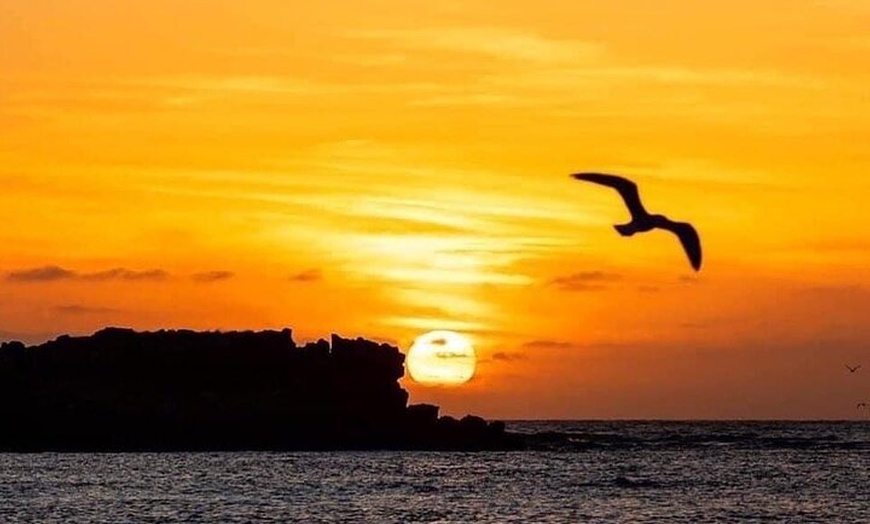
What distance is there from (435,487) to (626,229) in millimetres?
58727

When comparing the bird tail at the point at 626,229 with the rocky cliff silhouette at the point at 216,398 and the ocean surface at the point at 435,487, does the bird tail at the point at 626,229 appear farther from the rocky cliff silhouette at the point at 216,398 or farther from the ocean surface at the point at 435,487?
the rocky cliff silhouette at the point at 216,398

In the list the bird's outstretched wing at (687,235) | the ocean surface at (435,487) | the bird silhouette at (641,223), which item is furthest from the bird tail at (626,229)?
the ocean surface at (435,487)

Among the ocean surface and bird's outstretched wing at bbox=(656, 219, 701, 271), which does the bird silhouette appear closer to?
bird's outstretched wing at bbox=(656, 219, 701, 271)

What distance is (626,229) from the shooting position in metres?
23.2

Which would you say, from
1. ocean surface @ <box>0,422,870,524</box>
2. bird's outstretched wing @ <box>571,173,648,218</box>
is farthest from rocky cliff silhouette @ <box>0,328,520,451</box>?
Result: bird's outstretched wing @ <box>571,173,648,218</box>

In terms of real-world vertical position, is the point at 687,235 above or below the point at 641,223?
below

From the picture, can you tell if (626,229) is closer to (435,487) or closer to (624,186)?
(624,186)

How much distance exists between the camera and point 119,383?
133 metres

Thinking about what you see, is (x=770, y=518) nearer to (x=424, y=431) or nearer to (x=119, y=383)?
(x=424, y=431)

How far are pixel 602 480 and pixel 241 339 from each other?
2197 inches

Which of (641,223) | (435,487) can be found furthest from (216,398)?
(641,223)

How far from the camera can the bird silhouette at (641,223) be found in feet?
69.5

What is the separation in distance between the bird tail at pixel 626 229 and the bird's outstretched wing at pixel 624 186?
0.26 metres

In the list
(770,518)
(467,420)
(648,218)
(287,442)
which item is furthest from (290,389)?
(648,218)
